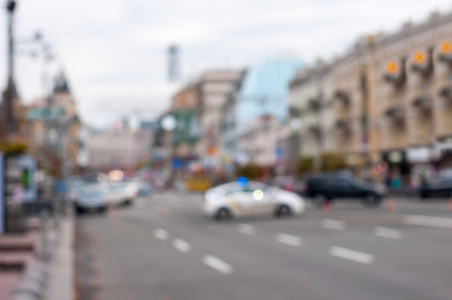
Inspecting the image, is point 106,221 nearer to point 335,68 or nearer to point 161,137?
point 335,68

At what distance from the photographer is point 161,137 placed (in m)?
199

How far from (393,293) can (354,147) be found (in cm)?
5420

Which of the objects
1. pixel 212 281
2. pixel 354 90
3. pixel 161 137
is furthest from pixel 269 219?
pixel 161 137

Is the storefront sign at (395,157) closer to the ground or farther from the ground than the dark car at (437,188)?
farther from the ground

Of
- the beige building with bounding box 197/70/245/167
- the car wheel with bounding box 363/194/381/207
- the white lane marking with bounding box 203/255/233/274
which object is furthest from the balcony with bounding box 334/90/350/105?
the beige building with bounding box 197/70/245/167

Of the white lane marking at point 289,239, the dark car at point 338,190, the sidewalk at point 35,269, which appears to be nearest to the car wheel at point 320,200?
the dark car at point 338,190

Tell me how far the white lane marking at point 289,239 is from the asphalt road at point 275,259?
0.10 feet

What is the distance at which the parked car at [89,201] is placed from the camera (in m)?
39.3

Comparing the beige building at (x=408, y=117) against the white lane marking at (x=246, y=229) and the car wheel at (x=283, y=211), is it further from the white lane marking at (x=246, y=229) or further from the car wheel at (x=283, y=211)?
the white lane marking at (x=246, y=229)

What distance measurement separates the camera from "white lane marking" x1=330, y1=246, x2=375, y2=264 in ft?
52.9

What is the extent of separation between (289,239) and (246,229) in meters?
4.33

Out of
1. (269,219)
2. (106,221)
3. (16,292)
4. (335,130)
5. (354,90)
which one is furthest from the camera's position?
(335,130)

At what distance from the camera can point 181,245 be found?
834 inches

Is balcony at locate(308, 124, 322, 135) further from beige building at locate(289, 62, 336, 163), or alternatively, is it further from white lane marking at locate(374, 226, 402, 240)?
white lane marking at locate(374, 226, 402, 240)
